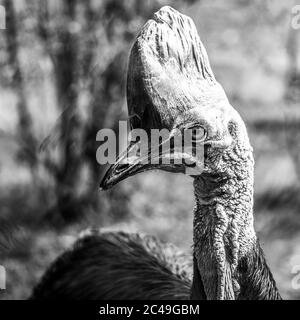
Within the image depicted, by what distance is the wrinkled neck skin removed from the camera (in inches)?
59.3

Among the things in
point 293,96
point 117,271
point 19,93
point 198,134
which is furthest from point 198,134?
point 293,96

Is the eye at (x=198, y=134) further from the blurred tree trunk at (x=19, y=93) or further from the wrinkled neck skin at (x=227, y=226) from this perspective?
the blurred tree trunk at (x=19, y=93)

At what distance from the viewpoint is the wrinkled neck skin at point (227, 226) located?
151 centimetres

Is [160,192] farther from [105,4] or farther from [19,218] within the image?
[105,4]

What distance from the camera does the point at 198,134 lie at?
4.72 ft

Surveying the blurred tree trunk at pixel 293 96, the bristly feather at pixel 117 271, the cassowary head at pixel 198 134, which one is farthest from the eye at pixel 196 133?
the blurred tree trunk at pixel 293 96

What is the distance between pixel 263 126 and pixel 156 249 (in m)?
1.72

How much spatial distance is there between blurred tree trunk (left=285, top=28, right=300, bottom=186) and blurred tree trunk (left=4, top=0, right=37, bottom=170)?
1.53m

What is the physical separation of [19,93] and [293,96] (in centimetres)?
162

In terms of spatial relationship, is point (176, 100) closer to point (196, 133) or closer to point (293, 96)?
point (196, 133)

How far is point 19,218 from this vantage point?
12.2 ft

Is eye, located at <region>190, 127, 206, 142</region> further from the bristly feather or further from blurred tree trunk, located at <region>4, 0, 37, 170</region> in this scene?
blurred tree trunk, located at <region>4, 0, 37, 170</region>

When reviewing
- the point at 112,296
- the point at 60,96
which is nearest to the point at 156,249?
the point at 112,296

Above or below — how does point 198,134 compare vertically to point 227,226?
above
